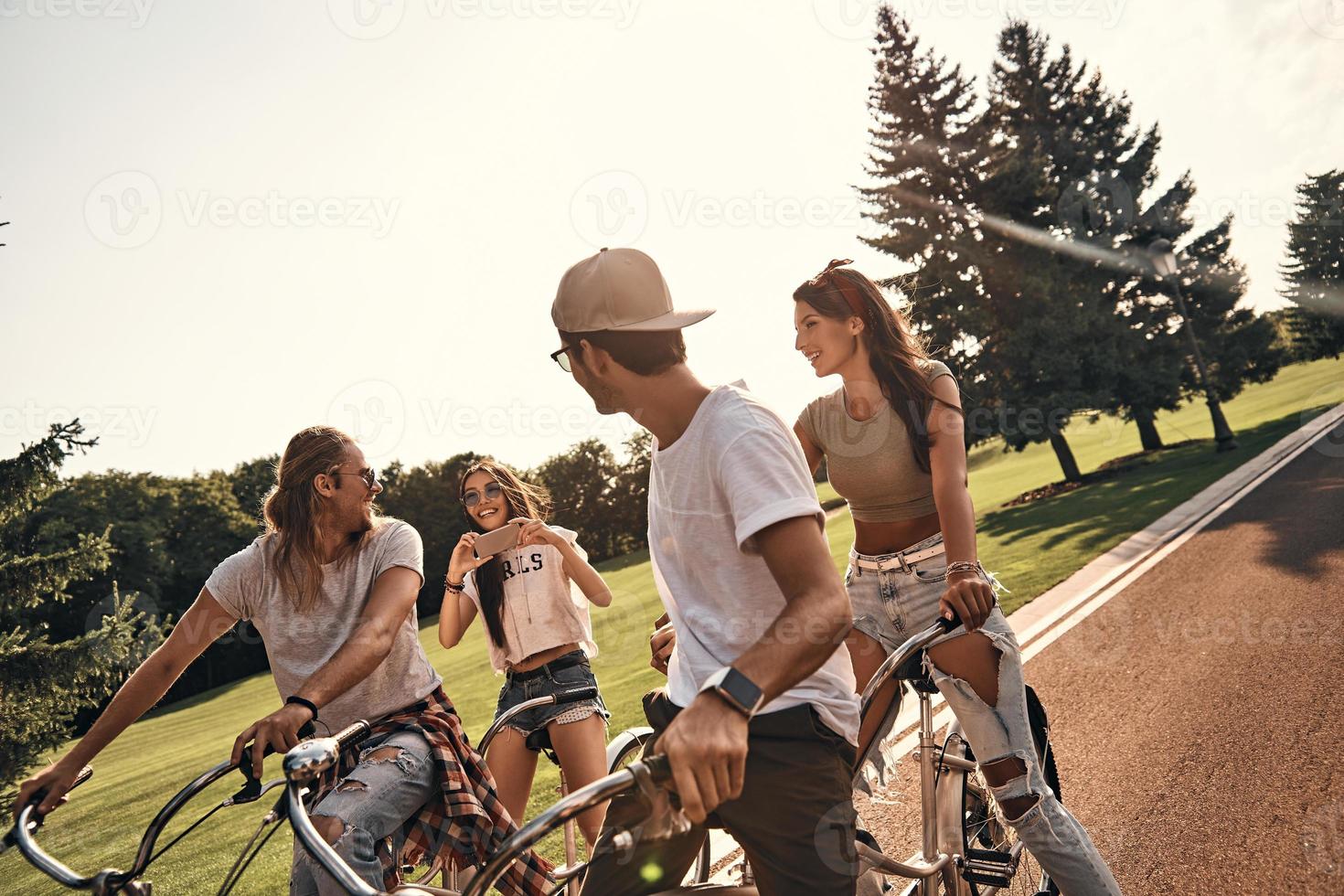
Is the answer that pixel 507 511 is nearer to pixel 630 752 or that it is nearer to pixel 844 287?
pixel 630 752

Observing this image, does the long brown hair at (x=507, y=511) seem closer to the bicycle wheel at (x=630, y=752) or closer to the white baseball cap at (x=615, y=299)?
the bicycle wheel at (x=630, y=752)

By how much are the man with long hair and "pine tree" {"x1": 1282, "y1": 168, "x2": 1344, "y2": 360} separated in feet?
249

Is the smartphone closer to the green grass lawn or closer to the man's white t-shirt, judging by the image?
the man's white t-shirt

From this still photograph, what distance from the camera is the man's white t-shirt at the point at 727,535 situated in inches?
69.5

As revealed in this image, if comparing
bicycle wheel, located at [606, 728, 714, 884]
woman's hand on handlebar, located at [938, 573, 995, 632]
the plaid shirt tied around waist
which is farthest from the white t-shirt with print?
woman's hand on handlebar, located at [938, 573, 995, 632]

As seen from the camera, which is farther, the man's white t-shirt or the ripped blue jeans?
the ripped blue jeans

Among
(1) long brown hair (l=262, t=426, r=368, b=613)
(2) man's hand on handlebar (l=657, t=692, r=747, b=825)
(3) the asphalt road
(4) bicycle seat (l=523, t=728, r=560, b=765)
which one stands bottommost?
(3) the asphalt road

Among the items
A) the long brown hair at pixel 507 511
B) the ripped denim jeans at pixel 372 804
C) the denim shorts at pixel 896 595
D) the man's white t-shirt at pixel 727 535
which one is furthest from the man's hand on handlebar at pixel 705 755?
the long brown hair at pixel 507 511

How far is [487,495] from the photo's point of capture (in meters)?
4.82

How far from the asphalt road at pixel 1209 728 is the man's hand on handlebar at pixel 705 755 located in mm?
3294

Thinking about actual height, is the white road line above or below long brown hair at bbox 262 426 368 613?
below

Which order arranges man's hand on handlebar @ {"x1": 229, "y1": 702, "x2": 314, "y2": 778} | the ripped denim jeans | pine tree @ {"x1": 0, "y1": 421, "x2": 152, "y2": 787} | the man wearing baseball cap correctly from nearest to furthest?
1. the man wearing baseball cap
2. man's hand on handlebar @ {"x1": 229, "y1": 702, "x2": 314, "y2": 778}
3. the ripped denim jeans
4. pine tree @ {"x1": 0, "y1": 421, "x2": 152, "y2": 787}

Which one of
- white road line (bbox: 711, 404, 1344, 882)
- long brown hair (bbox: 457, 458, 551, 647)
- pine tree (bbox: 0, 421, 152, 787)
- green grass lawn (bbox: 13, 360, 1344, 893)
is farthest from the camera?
pine tree (bbox: 0, 421, 152, 787)

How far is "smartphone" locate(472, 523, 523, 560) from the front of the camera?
158 inches
